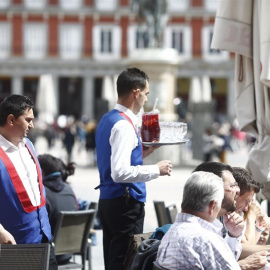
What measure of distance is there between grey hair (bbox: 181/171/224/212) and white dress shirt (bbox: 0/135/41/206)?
43.7 inches

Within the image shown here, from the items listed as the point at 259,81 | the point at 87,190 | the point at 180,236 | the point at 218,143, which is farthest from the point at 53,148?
the point at 180,236

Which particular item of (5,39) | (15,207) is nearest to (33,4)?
(5,39)

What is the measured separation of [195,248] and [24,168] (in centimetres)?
128

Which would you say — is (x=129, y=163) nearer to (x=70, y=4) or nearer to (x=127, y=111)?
(x=127, y=111)

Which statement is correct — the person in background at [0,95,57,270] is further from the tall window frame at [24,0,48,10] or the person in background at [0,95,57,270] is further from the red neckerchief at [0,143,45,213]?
the tall window frame at [24,0,48,10]

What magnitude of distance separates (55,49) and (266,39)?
48266 millimetres

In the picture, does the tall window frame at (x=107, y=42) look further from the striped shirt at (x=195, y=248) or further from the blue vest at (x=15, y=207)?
the striped shirt at (x=195, y=248)

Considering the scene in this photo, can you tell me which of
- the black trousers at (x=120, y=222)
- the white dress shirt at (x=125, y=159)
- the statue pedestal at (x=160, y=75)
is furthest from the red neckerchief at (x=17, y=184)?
the statue pedestal at (x=160, y=75)

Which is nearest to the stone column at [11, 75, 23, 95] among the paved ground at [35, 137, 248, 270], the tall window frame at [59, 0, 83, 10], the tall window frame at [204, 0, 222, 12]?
the tall window frame at [59, 0, 83, 10]

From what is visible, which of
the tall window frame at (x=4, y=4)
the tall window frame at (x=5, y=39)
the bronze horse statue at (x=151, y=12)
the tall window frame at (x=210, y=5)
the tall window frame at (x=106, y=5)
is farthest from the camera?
the tall window frame at (x=106, y=5)

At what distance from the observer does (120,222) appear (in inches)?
205

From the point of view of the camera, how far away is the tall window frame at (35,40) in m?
53.4

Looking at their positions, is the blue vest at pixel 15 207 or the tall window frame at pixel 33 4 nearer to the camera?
the blue vest at pixel 15 207

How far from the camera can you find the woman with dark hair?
6.48m
